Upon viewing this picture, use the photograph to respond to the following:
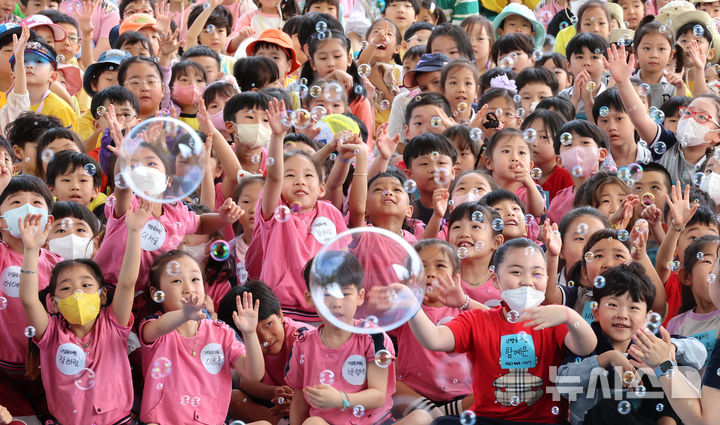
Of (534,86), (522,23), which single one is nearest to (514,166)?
(534,86)

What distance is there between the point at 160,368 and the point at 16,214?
87 centimetres

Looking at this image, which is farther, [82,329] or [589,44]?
[589,44]

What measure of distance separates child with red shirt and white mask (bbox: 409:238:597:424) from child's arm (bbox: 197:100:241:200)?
1.52 metres

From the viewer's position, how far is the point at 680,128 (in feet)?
16.4

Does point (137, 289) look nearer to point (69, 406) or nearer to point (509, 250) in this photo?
point (69, 406)

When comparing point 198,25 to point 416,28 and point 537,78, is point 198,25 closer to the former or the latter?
point 416,28

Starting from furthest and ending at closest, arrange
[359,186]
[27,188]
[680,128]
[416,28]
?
[416,28] → [680,128] → [359,186] → [27,188]

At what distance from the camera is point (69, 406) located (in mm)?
3615

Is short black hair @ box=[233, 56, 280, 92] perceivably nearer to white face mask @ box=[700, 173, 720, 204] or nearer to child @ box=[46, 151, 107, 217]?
child @ box=[46, 151, 107, 217]

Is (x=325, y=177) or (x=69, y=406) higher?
(x=325, y=177)

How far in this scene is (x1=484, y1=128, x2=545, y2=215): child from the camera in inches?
182

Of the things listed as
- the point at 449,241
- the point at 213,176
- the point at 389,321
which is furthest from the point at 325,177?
the point at 389,321

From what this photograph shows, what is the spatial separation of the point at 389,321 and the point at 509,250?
1.81ft

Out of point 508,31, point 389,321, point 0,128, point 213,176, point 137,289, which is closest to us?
point 389,321
